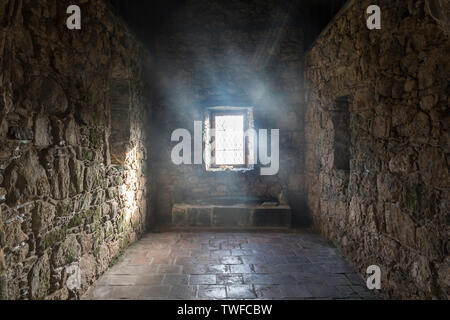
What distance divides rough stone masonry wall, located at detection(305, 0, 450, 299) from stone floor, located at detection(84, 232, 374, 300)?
1.01ft

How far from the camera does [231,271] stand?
2887 mm

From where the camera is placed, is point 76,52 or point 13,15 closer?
point 13,15

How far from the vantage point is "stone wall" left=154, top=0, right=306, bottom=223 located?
195 inches

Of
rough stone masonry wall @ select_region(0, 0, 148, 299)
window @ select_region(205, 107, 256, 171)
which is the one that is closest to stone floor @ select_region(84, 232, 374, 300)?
rough stone masonry wall @ select_region(0, 0, 148, 299)

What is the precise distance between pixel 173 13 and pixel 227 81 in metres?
1.51

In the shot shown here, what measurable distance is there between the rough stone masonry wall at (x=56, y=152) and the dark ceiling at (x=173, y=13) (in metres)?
0.70

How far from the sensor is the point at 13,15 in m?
1.62

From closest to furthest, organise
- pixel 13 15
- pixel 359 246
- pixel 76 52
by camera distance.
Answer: pixel 13 15, pixel 76 52, pixel 359 246

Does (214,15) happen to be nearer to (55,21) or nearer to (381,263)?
(55,21)

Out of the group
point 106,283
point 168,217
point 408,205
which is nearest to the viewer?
point 408,205

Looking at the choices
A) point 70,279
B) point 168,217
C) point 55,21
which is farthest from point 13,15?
point 168,217

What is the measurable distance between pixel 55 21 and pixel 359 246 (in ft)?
10.7

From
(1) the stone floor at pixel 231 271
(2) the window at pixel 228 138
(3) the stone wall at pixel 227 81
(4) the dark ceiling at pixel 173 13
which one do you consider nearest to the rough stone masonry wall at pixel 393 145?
(1) the stone floor at pixel 231 271

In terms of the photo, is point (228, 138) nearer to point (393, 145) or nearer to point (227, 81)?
point (227, 81)
